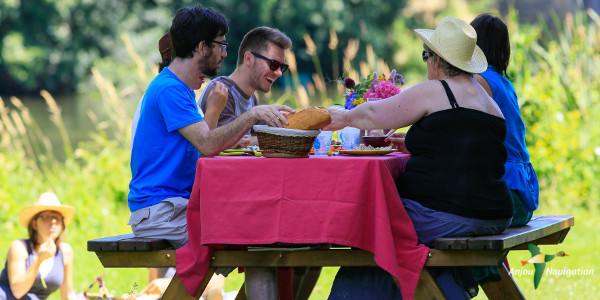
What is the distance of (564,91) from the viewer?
827 centimetres

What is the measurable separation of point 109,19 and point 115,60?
4.81 feet

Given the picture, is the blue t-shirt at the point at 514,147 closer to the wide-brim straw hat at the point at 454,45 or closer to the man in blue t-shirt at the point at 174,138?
the wide-brim straw hat at the point at 454,45

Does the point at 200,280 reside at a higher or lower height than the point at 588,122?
higher

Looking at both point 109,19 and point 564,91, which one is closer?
point 564,91

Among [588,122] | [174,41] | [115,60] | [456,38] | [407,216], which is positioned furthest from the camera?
[115,60]

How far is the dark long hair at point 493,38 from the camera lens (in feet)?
13.6

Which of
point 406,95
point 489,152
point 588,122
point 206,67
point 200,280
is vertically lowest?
point 588,122

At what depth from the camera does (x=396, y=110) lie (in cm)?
342

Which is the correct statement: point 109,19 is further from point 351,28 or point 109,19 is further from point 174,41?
point 174,41

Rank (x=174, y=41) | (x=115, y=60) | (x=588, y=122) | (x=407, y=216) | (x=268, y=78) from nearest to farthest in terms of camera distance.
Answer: (x=407, y=216), (x=174, y=41), (x=268, y=78), (x=588, y=122), (x=115, y=60)

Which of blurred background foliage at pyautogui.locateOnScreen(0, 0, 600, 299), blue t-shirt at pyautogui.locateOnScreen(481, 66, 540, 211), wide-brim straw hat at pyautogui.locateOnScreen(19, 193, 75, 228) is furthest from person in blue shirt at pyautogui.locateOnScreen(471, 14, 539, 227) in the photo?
wide-brim straw hat at pyautogui.locateOnScreen(19, 193, 75, 228)

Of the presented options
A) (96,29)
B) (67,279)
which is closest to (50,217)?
(67,279)

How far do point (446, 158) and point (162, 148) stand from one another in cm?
123

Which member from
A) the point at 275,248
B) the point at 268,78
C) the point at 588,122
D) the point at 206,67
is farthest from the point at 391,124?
the point at 588,122
